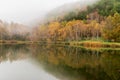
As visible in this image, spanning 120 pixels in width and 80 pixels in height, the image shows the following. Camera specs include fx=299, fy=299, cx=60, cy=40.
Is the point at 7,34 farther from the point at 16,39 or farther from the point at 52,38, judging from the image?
the point at 52,38

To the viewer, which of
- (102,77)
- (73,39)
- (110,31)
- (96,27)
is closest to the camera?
(102,77)

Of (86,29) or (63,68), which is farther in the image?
(86,29)

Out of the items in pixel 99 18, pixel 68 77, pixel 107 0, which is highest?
pixel 107 0

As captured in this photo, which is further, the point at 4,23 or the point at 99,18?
the point at 4,23

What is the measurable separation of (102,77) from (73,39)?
3702 inches

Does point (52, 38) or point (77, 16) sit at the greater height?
point (77, 16)

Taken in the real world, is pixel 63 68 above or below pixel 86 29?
below

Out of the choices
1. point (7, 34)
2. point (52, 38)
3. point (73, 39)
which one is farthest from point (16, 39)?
point (73, 39)

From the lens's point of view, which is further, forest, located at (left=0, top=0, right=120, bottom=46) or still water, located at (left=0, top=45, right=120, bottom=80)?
forest, located at (left=0, top=0, right=120, bottom=46)

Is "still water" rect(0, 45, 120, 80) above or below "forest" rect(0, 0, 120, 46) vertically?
below

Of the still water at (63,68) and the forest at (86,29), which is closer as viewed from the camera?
the still water at (63,68)

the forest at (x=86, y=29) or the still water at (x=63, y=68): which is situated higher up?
the forest at (x=86, y=29)

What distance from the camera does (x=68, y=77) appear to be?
23312 millimetres

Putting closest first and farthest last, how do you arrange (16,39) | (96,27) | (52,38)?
(96,27)
(52,38)
(16,39)
